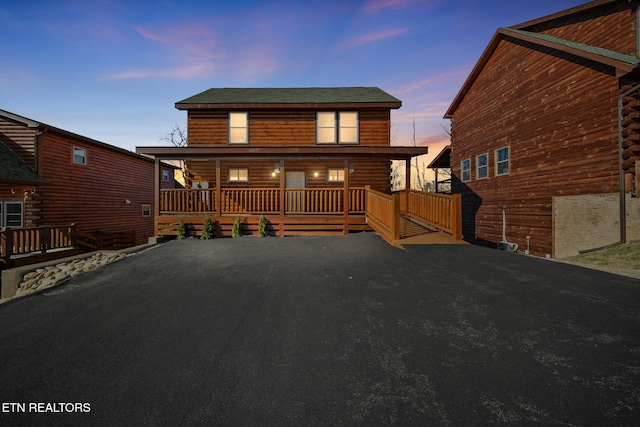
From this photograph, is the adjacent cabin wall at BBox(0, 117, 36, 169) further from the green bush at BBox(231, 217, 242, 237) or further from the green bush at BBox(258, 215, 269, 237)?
the green bush at BBox(258, 215, 269, 237)

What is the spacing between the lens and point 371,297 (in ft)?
14.1

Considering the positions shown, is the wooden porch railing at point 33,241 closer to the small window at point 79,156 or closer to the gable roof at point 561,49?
the small window at point 79,156

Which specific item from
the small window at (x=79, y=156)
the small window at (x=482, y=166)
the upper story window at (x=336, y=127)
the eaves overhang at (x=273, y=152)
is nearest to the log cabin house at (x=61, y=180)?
the small window at (x=79, y=156)

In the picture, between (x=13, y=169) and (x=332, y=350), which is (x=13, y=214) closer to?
(x=13, y=169)

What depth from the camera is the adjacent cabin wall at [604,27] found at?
849 cm

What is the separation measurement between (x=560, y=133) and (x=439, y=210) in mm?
6174

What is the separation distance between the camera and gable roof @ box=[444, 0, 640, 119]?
7590 mm

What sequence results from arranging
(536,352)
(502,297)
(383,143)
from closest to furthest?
(536,352)
(502,297)
(383,143)

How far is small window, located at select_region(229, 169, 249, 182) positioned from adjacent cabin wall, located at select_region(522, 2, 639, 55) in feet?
52.6

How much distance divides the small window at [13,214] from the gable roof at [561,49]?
83.1 feet

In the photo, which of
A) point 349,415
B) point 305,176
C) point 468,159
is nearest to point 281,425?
point 349,415

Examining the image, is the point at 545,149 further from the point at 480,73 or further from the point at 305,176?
the point at 305,176

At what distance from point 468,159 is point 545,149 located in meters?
5.01

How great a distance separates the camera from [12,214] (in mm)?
12891
